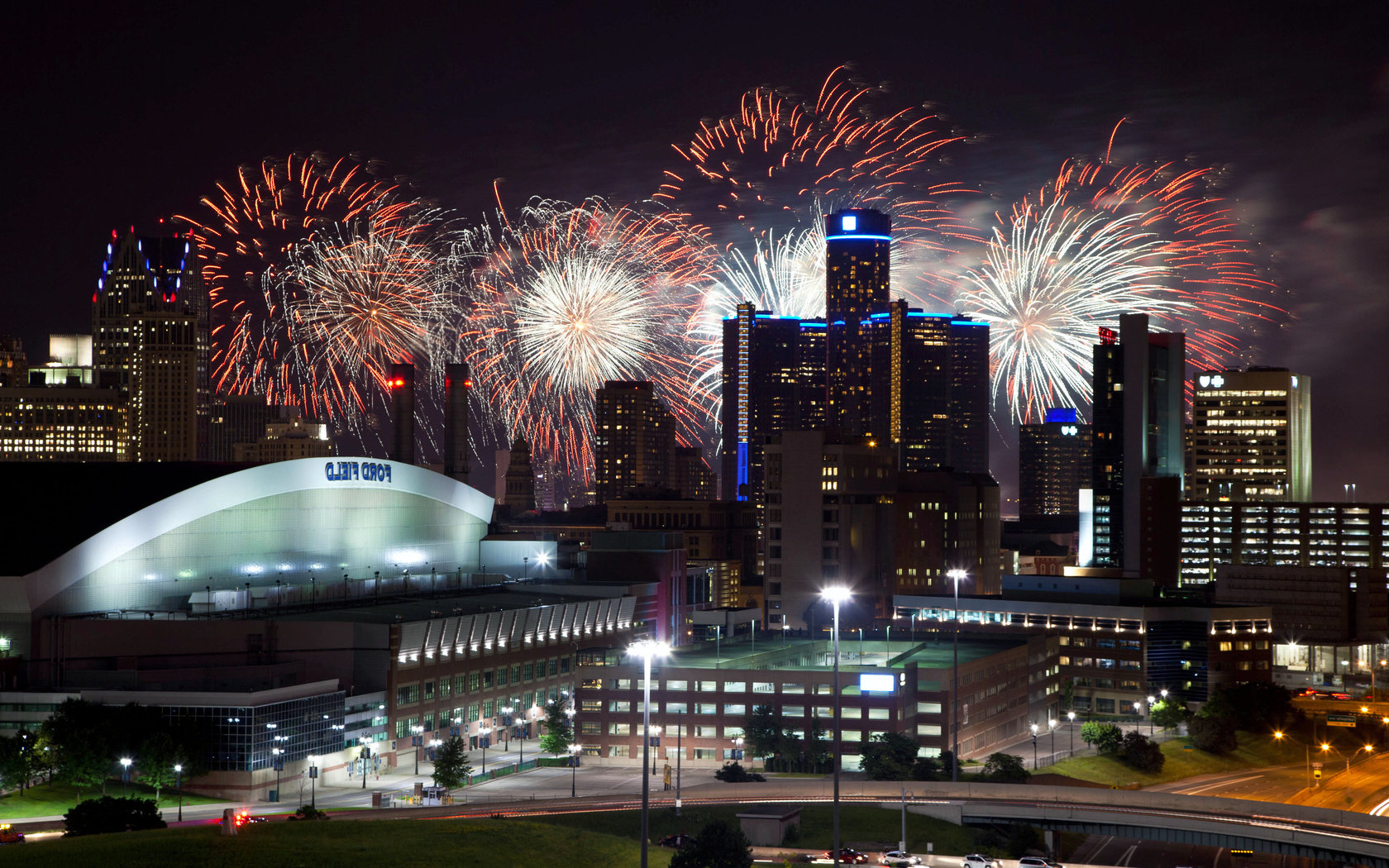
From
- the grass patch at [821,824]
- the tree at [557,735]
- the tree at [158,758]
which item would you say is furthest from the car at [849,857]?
Answer: the tree at [158,758]

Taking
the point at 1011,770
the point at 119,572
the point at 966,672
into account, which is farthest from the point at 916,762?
the point at 119,572

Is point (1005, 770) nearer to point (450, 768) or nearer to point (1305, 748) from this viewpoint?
point (450, 768)

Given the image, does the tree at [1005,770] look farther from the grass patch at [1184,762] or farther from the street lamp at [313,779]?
the street lamp at [313,779]

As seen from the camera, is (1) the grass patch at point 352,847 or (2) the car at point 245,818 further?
(2) the car at point 245,818

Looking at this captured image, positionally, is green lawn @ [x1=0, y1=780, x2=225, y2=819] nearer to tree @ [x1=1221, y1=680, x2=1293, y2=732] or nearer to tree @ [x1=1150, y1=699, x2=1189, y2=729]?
tree @ [x1=1150, y1=699, x2=1189, y2=729]

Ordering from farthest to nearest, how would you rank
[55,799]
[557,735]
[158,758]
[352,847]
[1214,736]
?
[1214,736]
[557,735]
[158,758]
[55,799]
[352,847]

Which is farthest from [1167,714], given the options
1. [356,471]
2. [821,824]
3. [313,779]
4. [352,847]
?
[352,847]

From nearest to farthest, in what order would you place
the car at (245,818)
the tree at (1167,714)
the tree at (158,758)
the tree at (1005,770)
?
the car at (245,818)
the tree at (158,758)
the tree at (1005,770)
the tree at (1167,714)
